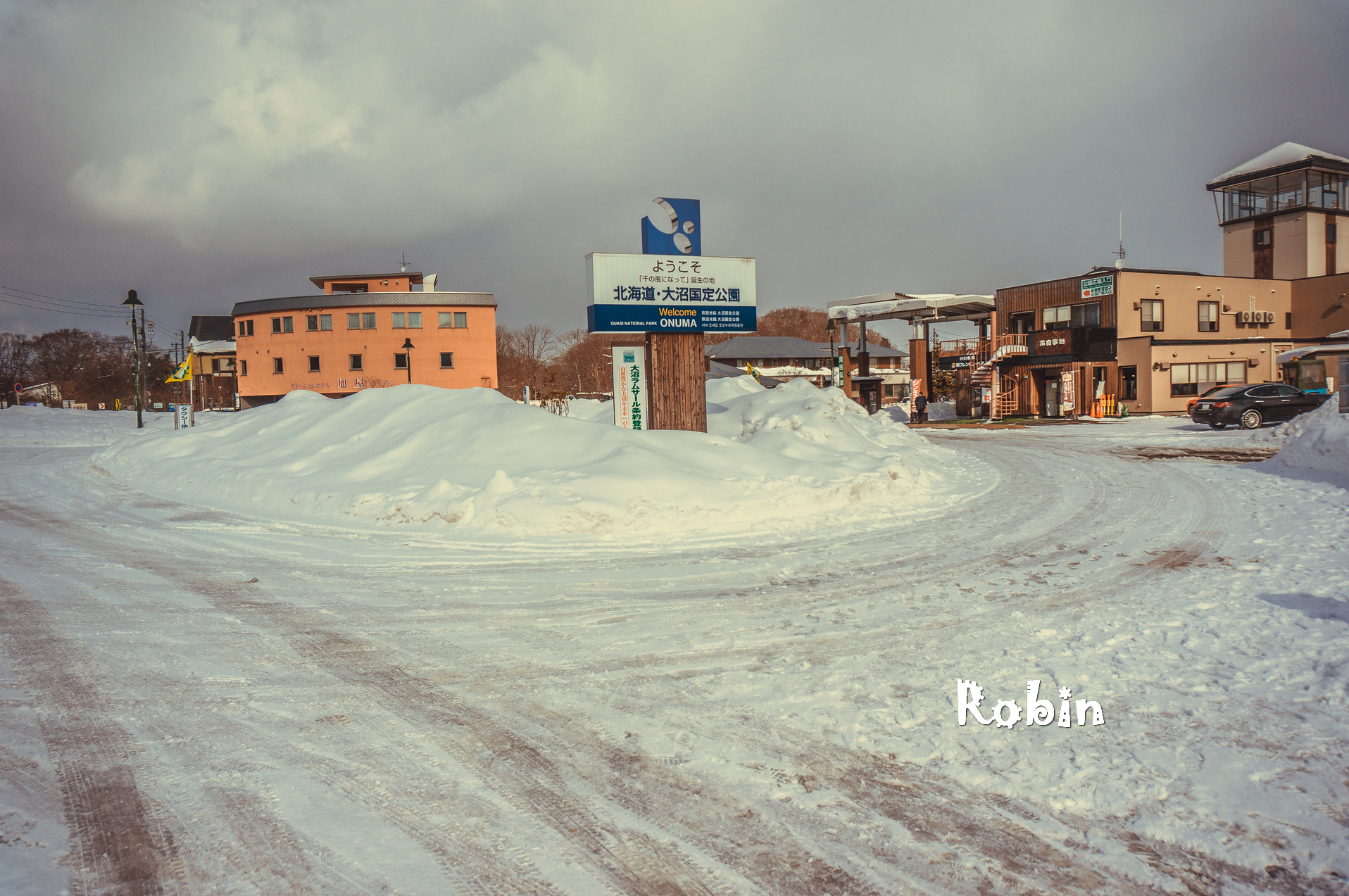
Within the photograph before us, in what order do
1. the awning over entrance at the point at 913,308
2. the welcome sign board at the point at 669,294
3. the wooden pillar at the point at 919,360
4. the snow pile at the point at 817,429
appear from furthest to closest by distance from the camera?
1. the wooden pillar at the point at 919,360
2. the awning over entrance at the point at 913,308
3. the welcome sign board at the point at 669,294
4. the snow pile at the point at 817,429

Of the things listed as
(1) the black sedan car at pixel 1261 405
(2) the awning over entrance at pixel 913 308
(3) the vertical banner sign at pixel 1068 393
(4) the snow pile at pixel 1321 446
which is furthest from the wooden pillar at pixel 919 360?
(4) the snow pile at pixel 1321 446

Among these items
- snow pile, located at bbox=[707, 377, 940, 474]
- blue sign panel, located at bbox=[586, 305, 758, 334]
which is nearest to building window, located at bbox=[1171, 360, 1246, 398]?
snow pile, located at bbox=[707, 377, 940, 474]

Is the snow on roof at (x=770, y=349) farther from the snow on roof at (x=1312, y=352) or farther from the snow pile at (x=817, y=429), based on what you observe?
the snow pile at (x=817, y=429)

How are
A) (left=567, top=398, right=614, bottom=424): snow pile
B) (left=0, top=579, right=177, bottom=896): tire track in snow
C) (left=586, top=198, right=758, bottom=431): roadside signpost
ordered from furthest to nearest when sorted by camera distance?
(left=567, top=398, right=614, bottom=424): snow pile, (left=586, top=198, right=758, bottom=431): roadside signpost, (left=0, top=579, right=177, bottom=896): tire track in snow

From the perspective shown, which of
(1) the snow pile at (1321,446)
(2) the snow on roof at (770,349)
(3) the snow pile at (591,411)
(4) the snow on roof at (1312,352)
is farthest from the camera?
(2) the snow on roof at (770,349)

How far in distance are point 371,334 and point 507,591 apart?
1933 inches

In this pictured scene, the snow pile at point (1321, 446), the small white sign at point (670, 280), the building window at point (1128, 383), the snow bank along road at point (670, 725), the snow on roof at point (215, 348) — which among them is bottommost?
the snow bank along road at point (670, 725)

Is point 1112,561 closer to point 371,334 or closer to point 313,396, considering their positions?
point 313,396

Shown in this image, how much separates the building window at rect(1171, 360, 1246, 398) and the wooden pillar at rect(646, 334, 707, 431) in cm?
3594

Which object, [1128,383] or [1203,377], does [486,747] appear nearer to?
[1128,383]

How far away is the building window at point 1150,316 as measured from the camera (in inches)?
1649

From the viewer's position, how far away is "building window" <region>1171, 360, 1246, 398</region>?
135 feet

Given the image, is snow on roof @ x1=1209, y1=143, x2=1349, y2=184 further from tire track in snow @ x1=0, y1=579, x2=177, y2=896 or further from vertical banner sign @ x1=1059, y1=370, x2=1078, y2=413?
tire track in snow @ x1=0, y1=579, x2=177, y2=896

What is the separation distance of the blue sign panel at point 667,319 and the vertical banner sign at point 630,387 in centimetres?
54
